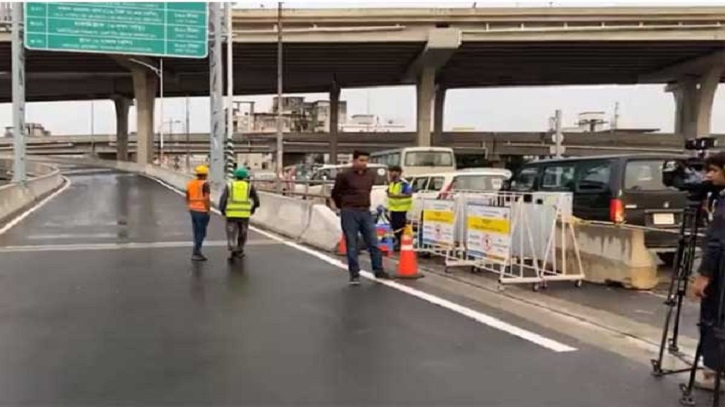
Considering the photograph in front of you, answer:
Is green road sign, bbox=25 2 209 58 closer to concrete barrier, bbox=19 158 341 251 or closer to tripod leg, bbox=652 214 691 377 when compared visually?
concrete barrier, bbox=19 158 341 251

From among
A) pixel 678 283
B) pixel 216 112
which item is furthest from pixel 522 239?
pixel 216 112

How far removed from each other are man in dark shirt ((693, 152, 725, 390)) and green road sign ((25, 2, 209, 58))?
27.8 meters

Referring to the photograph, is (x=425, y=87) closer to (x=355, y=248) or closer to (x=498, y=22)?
(x=498, y=22)

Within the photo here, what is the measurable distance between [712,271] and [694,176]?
0.82 metres

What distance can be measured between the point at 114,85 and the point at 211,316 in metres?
83.5

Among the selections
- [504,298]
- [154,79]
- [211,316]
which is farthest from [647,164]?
[154,79]

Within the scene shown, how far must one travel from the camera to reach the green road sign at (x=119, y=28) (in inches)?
1162

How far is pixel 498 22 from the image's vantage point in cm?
5891

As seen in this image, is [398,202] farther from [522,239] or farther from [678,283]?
[678,283]

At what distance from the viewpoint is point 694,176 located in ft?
17.9

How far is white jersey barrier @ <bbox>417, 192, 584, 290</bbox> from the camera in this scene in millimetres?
9836

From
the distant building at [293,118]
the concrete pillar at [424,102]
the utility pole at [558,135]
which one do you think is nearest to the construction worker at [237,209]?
the utility pole at [558,135]

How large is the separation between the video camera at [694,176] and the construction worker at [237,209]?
8.16 metres

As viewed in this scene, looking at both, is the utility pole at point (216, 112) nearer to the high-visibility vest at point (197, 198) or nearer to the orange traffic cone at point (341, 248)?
the high-visibility vest at point (197, 198)
